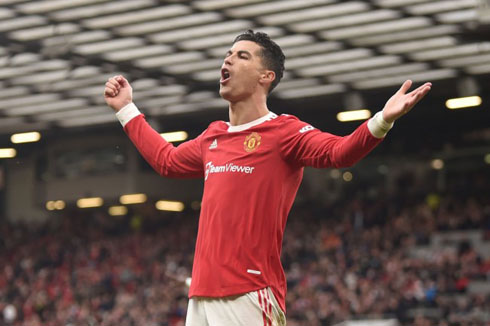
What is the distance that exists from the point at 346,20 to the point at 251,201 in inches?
705

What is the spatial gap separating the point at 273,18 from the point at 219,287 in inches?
695

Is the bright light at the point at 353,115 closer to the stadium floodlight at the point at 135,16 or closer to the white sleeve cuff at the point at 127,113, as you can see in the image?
the stadium floodlight at the point at 135,16

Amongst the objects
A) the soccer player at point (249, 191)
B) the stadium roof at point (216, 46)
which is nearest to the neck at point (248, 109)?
the soccer player at point (249, 191)

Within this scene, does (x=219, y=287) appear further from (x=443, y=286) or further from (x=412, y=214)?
(x=412, y=214)

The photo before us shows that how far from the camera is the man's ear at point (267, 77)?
15.2 feet

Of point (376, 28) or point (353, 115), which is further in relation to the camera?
point (353, 115)

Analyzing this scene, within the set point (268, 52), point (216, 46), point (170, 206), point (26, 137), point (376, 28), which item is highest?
point (216, 46)

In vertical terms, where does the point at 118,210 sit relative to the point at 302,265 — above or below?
above

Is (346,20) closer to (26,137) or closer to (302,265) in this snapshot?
(302,265)

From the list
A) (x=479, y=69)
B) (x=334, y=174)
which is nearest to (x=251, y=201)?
(x=479, y=69)

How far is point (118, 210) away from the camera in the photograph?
41781 mm

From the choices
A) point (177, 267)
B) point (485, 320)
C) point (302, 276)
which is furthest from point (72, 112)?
point (485, 320)

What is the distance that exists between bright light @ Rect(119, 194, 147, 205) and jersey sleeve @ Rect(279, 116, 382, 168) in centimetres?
3530

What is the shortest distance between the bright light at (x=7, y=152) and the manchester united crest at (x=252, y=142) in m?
31.6
